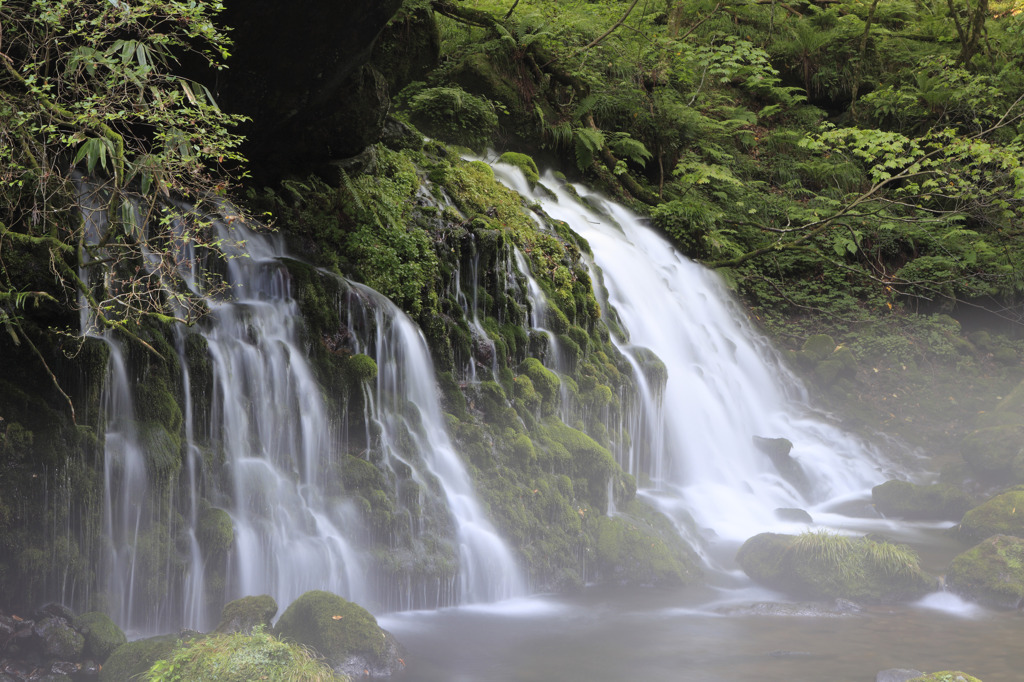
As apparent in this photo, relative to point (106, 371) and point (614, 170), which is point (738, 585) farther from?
point (614, 170)

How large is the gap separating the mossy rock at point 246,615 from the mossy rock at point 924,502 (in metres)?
7.95

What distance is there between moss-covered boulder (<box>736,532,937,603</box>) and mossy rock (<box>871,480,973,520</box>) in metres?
2.51

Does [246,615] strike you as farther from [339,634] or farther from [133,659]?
[133,659]

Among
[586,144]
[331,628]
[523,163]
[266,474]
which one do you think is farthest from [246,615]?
[586,144]

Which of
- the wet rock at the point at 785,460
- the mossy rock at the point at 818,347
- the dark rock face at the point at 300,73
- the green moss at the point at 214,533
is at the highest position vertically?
the dark rock face at the point at 300,73

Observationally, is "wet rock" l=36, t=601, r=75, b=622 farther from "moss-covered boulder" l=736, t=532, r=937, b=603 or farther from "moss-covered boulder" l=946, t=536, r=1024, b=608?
"moss-covered boulder" l=946, t=536, r=1024, b=608

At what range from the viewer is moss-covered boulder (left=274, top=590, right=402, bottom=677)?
546 centimetres

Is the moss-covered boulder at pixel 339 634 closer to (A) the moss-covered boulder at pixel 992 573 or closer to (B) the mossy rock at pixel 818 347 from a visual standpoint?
(A) the moss-covered boulder at pixel 992 573

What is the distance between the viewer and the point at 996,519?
8969 millimetres

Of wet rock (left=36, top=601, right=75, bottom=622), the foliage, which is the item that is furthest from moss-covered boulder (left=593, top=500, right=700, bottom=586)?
the foliage

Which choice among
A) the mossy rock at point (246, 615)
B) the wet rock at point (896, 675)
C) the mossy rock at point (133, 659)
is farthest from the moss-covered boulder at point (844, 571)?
the mossy rock at point (133, 659)

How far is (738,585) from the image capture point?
7836 mm

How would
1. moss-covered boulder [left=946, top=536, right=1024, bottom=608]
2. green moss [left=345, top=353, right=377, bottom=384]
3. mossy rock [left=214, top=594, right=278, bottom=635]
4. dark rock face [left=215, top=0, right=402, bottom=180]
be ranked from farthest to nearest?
1. moss-covered boulder [left=946, top=536, right=1024, bottom=608]
2. green moss [left=345, top=353, right=377, bottom=384]
3. dark rock face [left=215, top=0, right=402, bottom=180]
4. mossy rock [left=214, top=594, right=278, bottom=635]

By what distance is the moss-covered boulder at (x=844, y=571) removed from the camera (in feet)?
24.5
